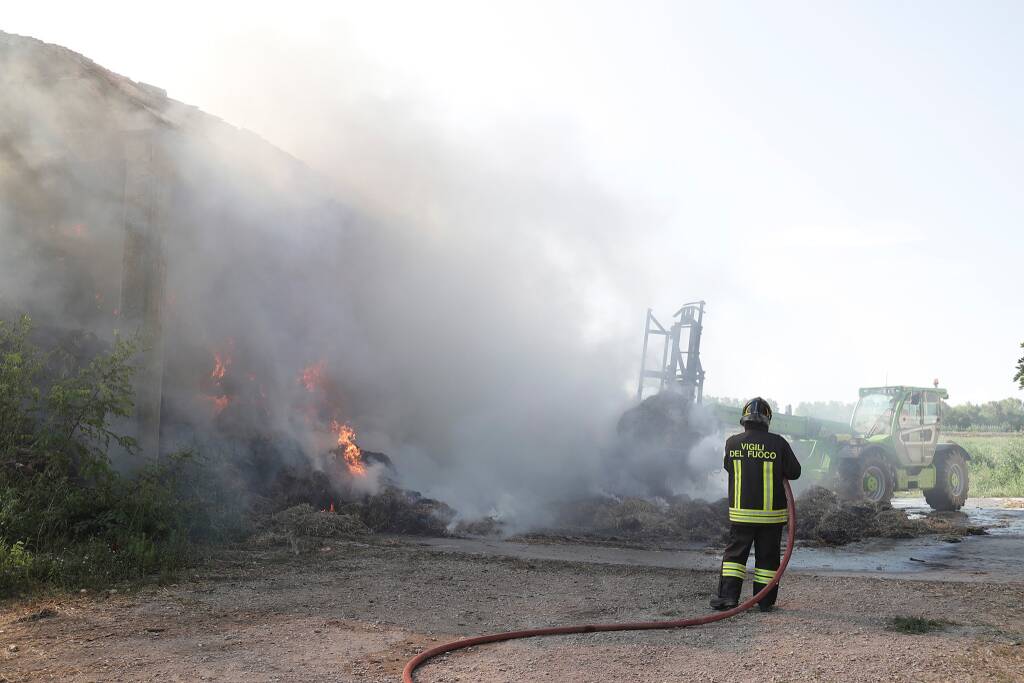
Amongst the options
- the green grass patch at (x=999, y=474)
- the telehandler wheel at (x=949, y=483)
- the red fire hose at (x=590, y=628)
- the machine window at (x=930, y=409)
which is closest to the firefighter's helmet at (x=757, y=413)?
the red fire hose at (x=590, y=628)

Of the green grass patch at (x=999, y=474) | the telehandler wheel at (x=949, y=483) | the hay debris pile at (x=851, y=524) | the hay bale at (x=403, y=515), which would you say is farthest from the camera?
the green grass patch at (x=999, y=474)

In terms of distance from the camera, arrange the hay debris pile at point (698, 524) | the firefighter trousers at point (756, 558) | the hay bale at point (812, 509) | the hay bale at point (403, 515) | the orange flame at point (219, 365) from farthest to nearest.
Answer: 1. the orange flame at point (219, 365)
2. the hay bale at point (812, 509)
3. the hay debris pile at point (698, 524)
4. the hay bale at point (403, 515)
5. the firefighter trousers at point (756, 558)

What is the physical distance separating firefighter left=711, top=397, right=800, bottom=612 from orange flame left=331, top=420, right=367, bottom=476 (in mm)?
7750

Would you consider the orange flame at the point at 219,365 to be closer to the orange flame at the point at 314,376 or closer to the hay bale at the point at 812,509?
the orange flame at the point at 314,376

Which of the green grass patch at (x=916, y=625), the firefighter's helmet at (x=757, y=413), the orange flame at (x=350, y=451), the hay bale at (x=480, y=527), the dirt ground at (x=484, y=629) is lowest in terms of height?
the hay bale at (x=480, y=527)

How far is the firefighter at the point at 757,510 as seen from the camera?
627cm

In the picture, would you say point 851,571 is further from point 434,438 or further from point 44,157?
point 44,157

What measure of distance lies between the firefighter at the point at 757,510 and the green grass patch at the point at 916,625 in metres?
0.91

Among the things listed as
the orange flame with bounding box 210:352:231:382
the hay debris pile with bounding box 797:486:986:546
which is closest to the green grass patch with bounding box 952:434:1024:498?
the hay debris pile with bounding box 797:486:986:546

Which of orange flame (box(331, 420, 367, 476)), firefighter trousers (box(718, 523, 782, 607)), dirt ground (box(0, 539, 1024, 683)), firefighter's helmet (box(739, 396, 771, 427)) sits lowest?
dirt ground (box(0, 539, 1024, 683))

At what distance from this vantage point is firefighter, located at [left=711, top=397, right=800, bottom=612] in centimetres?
627

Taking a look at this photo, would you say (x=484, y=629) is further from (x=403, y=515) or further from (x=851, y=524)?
(x=851, y=524)

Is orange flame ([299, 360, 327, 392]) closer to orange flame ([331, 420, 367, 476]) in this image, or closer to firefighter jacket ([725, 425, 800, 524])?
orange flame ([331, 420, 367, 476])

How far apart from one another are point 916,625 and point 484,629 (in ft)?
10.0
